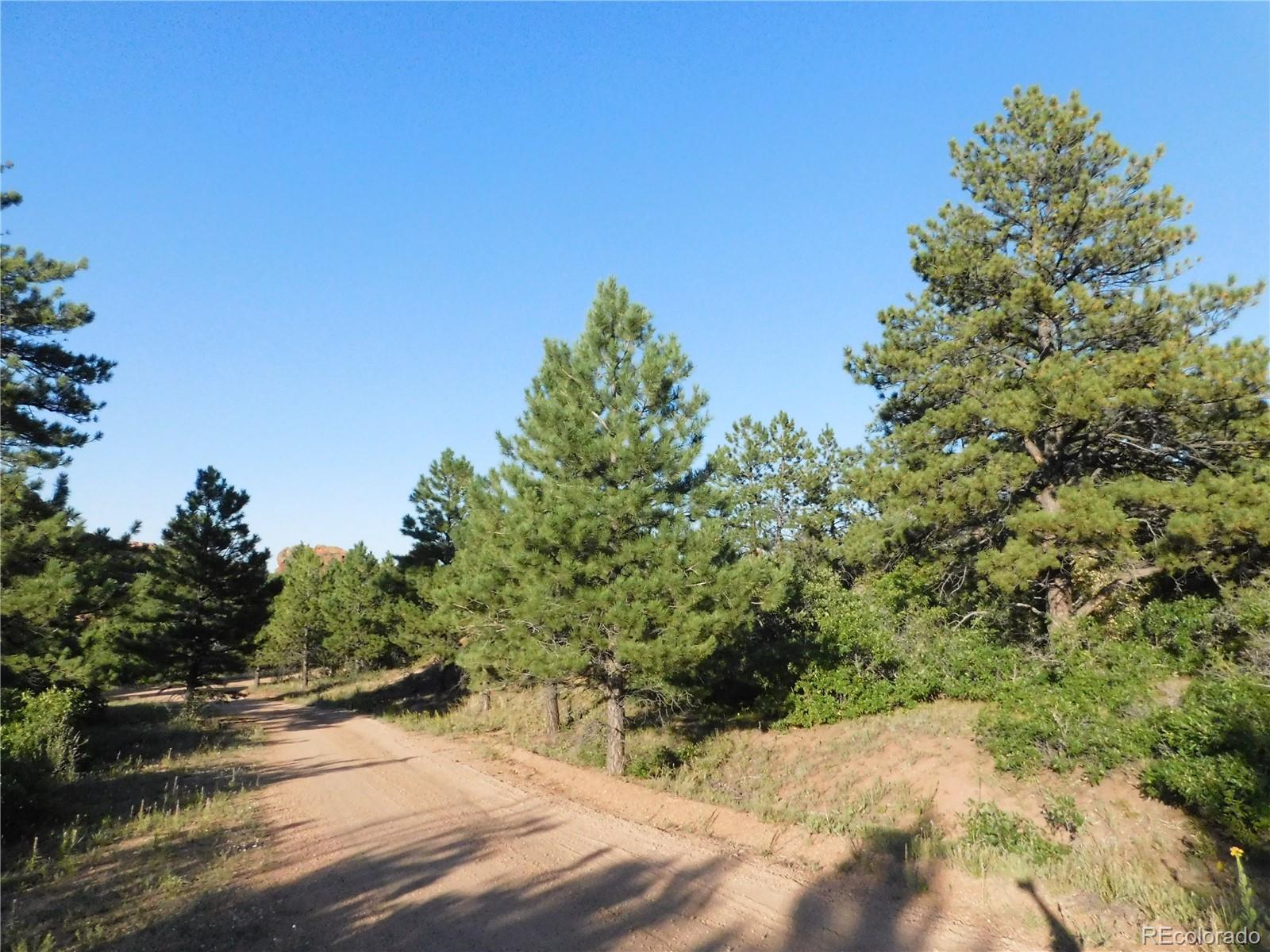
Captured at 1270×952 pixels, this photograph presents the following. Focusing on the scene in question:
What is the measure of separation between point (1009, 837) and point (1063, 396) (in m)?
9.60

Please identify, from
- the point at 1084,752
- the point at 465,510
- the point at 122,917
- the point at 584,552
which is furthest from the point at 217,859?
the point at 465,510

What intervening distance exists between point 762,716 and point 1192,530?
10695 millimetres

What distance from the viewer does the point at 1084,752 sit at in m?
11.2

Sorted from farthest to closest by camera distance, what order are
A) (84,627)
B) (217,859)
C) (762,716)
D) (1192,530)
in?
(84,627) < (762,716) < (1192,530) < (217,859)

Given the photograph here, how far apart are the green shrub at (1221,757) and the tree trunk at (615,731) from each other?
9.14 meters

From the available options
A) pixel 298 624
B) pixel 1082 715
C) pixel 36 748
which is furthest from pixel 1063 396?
pixel 298 624

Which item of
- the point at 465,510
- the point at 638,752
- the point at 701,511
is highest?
the point at 465,510

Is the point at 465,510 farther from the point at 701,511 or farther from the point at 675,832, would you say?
the point at 675,832

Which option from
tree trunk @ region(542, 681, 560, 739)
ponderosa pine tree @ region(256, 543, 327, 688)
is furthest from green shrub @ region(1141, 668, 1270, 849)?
ponderosa pine tree @ region(256, 543, 327, 688)

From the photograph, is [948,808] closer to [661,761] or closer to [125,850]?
[661,761]

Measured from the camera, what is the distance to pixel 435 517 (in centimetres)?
3098

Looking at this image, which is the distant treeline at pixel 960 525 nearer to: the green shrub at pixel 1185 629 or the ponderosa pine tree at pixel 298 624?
the green shrub at pixel 1185 629

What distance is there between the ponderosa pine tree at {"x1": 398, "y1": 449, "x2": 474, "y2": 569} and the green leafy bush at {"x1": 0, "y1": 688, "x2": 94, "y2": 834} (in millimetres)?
14124

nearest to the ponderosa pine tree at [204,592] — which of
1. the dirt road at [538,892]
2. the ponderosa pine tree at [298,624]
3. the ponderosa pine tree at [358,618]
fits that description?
the ponderosa pine tree at [358,618]
